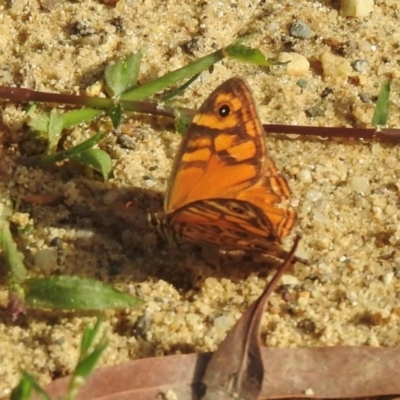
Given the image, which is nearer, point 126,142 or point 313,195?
point 313,195

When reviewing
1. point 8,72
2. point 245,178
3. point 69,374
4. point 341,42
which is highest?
point 341,42

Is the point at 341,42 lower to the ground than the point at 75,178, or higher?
higher

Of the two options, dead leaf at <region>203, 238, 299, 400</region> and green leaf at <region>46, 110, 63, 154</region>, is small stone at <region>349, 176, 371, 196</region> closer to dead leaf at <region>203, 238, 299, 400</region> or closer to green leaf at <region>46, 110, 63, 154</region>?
dead leaf at <region>203, 238, 299, 400</region>

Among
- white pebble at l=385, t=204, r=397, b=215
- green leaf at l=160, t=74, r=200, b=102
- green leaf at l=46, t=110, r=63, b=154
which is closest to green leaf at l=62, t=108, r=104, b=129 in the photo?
green leaf at l=46, t=110, r=63, b=154

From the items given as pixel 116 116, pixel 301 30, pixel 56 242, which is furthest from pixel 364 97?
pixel 56 242

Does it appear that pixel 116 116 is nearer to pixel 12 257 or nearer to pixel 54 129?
pixel 54 129

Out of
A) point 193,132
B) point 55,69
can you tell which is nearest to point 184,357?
point 193,132

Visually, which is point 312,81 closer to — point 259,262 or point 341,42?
point 341,42
